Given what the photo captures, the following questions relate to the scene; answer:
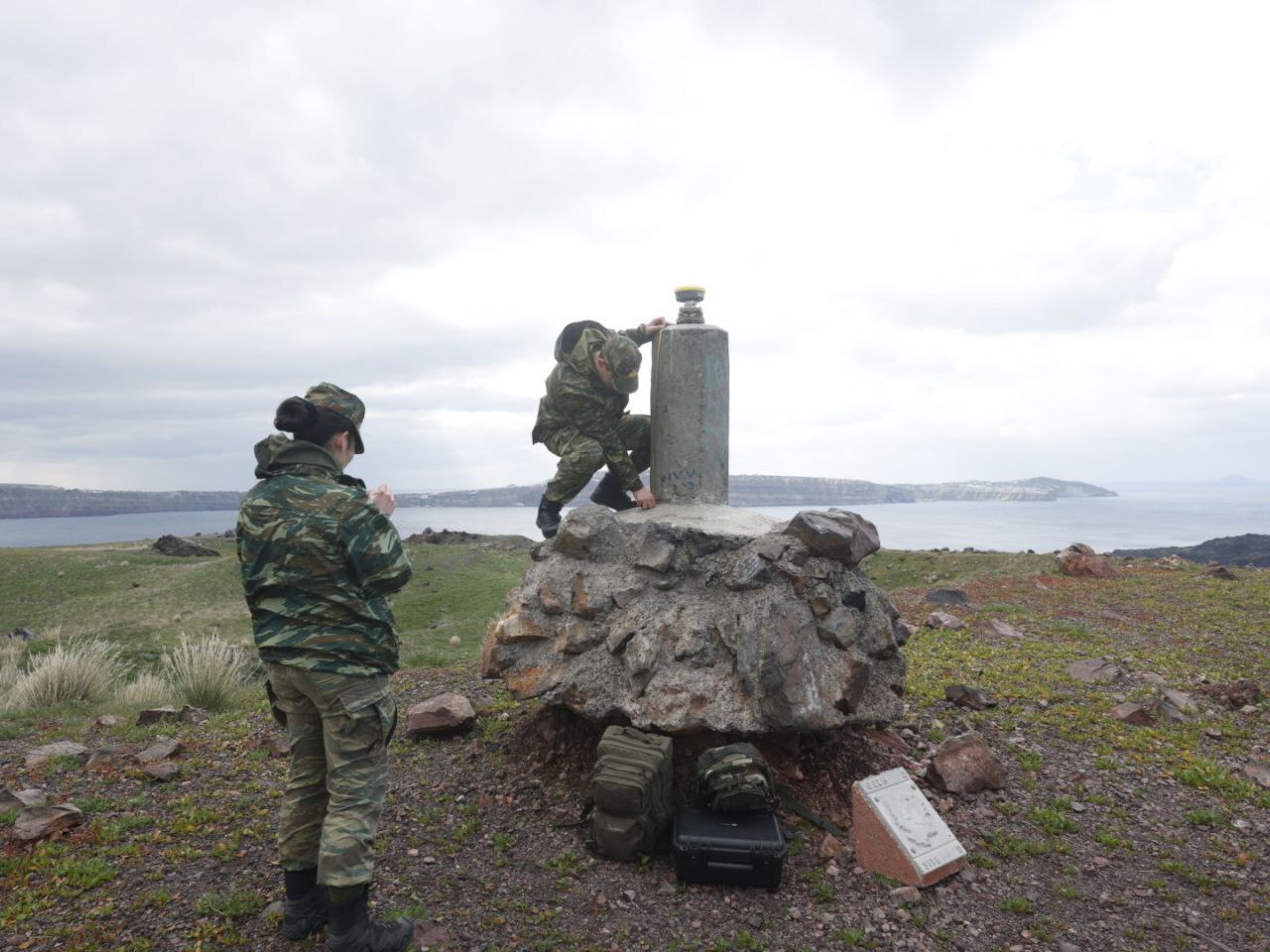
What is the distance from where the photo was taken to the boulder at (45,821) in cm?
497

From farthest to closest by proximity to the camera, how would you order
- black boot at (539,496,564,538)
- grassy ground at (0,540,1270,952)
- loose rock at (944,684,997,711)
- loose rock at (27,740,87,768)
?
loose rock at (944,684,997,711), black boot at (539,496,564,538), loose rock at (27,740,87,768), grassy ground at (0,540,1270,952)

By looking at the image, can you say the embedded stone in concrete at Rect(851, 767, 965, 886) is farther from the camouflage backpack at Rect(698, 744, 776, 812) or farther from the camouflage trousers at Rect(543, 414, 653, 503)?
the camouflage trousers at Rect(543, 414, 653, 503)

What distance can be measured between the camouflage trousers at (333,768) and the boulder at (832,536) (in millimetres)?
3555

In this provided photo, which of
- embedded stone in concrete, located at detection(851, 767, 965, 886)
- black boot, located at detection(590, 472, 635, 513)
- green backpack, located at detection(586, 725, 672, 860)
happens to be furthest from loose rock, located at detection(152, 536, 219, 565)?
embedded stone in concrete, located at detection(851, 767, 965, 886)

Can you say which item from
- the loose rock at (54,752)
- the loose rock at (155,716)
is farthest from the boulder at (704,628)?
the loose rock at (155,716)

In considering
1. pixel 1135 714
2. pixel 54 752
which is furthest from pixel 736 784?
pixel 54 752

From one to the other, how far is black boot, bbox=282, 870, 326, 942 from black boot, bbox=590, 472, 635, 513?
4.55 meters

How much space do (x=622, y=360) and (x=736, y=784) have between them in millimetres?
3755

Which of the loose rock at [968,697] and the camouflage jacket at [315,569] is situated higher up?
the camouflage jacket at [315,569]

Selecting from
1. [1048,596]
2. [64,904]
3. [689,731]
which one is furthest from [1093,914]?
[1048,596]

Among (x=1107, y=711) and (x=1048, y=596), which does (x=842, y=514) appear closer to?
(x=1107, y=711)

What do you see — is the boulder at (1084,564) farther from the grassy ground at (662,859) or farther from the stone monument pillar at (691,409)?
the stone monument pillar at (691,409)

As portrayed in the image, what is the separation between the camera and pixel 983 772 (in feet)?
19.8

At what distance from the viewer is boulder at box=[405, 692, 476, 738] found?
273 inches
